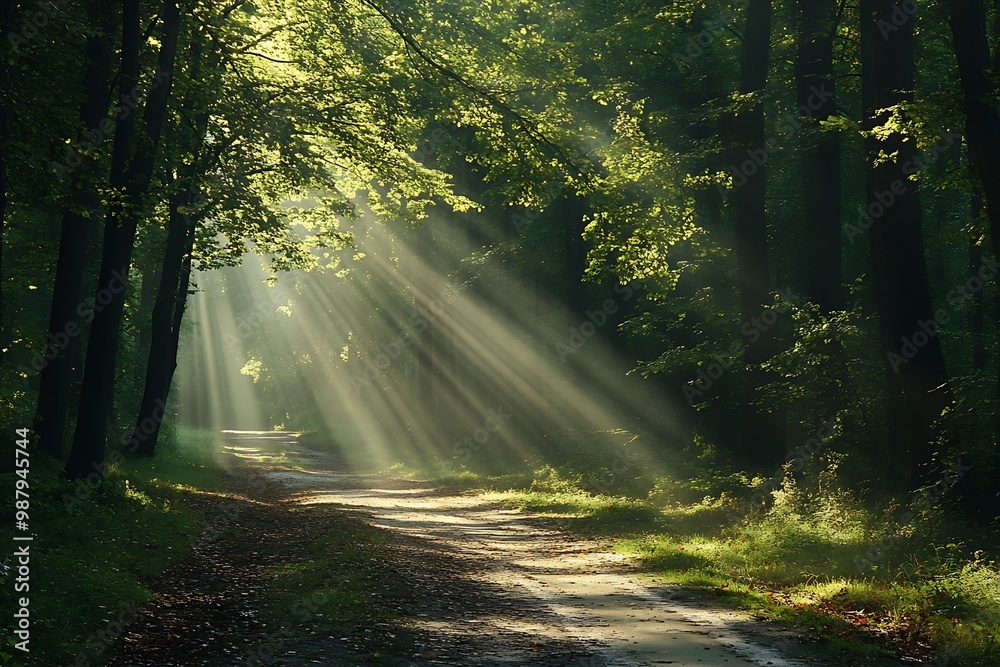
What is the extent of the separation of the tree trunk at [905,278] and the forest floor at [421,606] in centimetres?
466

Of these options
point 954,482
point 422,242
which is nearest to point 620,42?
point 954,482

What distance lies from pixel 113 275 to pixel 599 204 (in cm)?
913

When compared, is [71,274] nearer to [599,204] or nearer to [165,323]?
[165,323]

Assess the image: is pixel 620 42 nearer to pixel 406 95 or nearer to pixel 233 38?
pixel 406 95

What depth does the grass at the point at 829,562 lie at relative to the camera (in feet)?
27.7

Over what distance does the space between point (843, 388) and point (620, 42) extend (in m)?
10.9

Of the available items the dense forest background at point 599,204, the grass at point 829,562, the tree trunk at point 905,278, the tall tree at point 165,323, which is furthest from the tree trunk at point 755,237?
the tall tree at point 165,323

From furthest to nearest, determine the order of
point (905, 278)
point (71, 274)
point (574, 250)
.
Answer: point (574, 250), point (71, 274), point (905, 278)

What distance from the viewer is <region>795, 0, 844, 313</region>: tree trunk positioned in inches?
715

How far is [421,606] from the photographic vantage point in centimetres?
994

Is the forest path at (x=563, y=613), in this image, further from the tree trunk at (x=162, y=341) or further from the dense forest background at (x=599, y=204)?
the tree trunk at (x=162, y=341)

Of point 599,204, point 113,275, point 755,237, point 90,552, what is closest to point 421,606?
point 90,552

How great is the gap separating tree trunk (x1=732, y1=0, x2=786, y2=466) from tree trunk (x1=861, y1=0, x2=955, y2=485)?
13.6 ft

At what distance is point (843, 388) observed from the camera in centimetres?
1565
